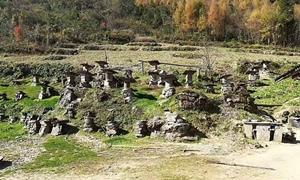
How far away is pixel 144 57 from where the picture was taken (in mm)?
79812

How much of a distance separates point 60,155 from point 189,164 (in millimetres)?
8065

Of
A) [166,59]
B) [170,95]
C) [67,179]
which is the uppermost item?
[166,59]

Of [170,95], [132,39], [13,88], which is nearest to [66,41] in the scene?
[132,39]

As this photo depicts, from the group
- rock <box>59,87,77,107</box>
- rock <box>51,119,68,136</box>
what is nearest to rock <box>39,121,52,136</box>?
rock <box>51,119,68,136</box>

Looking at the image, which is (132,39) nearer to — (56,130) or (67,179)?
(56,130)

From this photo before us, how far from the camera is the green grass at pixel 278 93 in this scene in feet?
164

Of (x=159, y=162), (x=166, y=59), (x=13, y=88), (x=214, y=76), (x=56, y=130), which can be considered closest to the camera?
(x=159, y=162)

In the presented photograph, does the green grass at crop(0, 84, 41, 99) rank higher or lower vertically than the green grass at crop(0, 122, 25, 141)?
higher

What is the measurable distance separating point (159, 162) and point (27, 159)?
8019mm

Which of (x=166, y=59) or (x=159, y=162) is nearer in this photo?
(x=159, y=162)

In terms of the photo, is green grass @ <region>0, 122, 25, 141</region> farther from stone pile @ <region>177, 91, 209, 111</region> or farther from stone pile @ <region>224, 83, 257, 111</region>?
stone pile @ <region>224, 83, 257, 111</region>

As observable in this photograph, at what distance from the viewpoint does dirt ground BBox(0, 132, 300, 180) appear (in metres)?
28.7

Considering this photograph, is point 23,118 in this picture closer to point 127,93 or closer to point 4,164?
point 127,93

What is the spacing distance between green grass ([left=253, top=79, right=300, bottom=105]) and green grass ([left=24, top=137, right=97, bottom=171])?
2045cm
